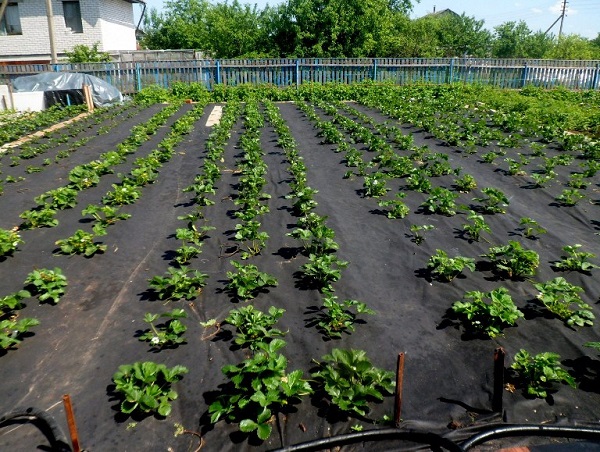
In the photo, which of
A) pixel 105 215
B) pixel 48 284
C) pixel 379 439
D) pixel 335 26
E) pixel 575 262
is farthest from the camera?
pixel 335 26

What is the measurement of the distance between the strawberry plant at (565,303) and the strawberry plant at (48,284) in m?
4.72

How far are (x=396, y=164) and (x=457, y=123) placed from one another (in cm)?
556

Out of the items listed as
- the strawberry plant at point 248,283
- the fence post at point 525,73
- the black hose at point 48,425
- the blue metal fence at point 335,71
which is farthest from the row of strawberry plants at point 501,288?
the fence post at point 525,73

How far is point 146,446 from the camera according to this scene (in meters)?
3.08

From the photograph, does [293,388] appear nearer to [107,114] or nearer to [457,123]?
[457,123]

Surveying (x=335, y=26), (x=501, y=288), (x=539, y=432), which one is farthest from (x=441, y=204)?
(x=335, y=26)

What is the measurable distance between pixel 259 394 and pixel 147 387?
2.74 feet

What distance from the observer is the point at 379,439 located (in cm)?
302

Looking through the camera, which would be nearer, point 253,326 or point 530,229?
point 253,326

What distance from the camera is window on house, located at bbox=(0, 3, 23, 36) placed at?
25172mm

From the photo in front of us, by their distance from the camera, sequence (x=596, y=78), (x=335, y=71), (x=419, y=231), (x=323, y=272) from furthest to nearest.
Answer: (x=596, y=78) → (x=335, y=71) → (x=419, y=231) → (x=323, y=272)

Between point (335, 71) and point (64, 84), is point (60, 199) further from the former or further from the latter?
point (335, 71)

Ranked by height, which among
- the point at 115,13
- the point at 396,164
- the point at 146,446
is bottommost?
the point at 146,446

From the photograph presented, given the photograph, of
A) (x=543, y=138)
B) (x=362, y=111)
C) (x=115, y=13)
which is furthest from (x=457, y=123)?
(x=115, y=13)
